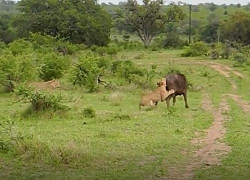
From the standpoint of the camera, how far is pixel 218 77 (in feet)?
95.8

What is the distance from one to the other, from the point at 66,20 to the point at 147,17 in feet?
51.3

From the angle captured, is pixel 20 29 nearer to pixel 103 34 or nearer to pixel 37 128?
pixel 103 34

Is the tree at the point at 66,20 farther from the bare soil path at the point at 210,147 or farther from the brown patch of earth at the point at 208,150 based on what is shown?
the brown patch of earth at the point at 208,150

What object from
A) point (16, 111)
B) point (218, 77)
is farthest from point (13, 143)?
point (218, 77)

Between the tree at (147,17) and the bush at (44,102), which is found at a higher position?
the bush at (44,102)

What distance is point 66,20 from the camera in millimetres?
49062

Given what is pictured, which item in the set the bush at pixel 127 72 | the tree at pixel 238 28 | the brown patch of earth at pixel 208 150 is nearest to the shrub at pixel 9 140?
the brown patch of earth at pixel 208 150

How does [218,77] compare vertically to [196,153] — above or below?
below

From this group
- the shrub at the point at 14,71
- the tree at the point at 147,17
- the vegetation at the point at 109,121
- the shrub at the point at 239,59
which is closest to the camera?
the vegetation at the point at 109,121

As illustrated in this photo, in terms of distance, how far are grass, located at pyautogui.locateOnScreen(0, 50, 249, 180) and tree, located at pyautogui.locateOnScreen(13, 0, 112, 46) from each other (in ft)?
102

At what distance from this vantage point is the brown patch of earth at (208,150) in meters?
8.57

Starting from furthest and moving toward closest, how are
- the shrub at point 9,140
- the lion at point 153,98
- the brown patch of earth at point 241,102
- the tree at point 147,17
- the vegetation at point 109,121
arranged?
the tree at point 147,17 < the brown patch of earth at point 241,102 < the lion at point 153,98 < the shrub at point 9,140 < the vegetation at point 109,121

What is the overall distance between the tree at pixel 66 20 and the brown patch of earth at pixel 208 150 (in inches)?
1387

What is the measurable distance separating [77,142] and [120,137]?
102 centimetres
